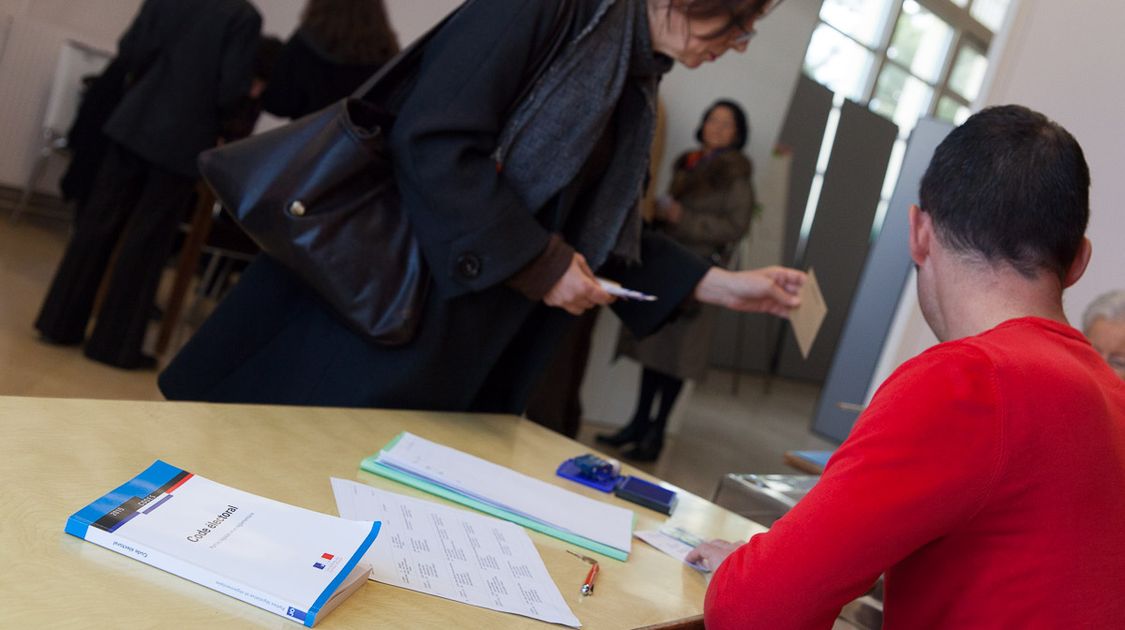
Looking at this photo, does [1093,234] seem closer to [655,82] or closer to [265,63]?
[655,82]

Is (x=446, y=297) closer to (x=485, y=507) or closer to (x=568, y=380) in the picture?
(x=485, y=507)

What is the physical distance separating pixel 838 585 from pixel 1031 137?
0.55 meters

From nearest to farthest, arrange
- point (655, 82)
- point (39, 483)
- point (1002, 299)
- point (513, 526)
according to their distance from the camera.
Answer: point (39, 483) < point (1002, 299) < point (513, 526) < point (655, 82)

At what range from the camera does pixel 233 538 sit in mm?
916

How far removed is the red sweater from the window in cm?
281

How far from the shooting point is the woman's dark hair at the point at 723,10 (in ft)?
5.27

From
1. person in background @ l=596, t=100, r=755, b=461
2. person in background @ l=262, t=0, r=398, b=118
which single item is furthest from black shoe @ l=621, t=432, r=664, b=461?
person in background @ l=262, t=0, r=398, b=118

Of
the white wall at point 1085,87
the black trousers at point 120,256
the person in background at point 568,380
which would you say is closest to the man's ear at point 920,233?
the white wall at point 1085,87

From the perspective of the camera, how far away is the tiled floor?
3686 mm

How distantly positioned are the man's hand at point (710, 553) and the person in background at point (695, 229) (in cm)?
326

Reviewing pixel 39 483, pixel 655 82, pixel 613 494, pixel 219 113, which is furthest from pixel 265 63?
pixel 39 483

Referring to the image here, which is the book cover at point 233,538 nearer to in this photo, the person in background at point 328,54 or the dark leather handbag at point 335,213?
the dark leather handbag at point 335,213

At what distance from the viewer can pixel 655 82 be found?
1709 mm

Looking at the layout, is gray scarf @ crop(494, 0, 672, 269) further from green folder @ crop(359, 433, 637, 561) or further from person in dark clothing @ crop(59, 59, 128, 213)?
person in dark clothing @ crop(59, 59, 128, 213)
